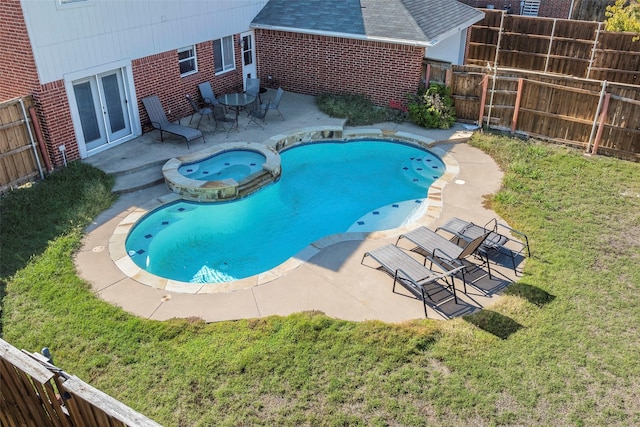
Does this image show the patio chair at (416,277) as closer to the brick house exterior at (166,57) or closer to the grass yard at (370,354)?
the grass yard at (370,354)

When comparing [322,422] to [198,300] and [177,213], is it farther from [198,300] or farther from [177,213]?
[177,213]

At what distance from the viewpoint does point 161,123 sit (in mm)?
14227

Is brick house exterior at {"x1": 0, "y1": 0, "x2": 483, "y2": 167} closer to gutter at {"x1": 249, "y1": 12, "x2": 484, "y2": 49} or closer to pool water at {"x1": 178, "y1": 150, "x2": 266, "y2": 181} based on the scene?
gutter at {"x1": 249, "y1": 12, "x2": 484, "y2": 49}

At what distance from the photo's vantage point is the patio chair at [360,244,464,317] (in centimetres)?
828

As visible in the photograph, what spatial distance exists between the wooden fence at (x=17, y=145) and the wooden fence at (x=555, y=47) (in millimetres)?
16053

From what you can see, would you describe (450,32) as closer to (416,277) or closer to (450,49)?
(450,49)

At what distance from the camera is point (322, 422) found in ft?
20.5

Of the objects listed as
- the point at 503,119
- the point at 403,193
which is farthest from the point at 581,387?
the point at 503,119

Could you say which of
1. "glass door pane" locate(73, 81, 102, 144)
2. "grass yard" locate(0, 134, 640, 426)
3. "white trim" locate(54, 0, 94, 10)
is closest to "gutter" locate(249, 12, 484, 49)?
"white trim" locate(54, 0, 94, 10)

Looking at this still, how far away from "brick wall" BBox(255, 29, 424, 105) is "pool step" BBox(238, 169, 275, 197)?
18.9 ft

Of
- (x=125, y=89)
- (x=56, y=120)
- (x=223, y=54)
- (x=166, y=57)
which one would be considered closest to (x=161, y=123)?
(x=125, y=89)

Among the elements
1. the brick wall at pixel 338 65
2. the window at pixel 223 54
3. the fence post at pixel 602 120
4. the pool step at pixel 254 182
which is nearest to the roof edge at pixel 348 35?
the brick wall at pixel 338 65

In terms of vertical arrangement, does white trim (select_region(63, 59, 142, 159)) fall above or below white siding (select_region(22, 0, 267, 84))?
below

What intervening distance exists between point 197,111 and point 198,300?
29.4 feet
